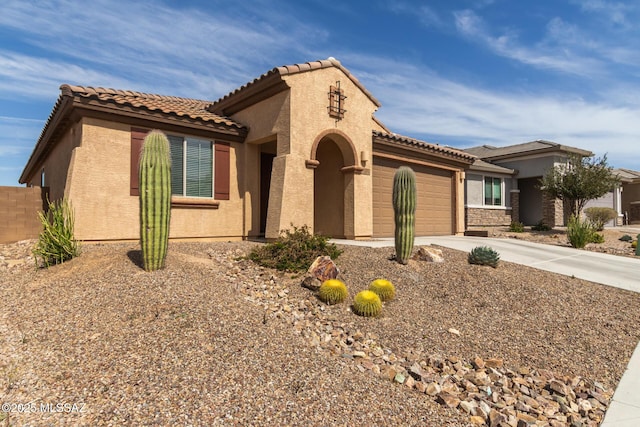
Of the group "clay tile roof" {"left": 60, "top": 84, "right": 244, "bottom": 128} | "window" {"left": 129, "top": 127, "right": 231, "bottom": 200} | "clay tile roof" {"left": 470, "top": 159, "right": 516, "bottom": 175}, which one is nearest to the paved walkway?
"window" {"left": 129, "top": 127, "right": 231, "bottom": 200}

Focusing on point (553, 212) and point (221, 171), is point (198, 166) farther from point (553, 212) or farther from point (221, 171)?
point (553, 212)

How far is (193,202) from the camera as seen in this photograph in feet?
34.3

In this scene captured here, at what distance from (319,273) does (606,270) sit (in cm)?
750

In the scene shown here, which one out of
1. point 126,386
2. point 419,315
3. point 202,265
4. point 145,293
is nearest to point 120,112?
point 202,265

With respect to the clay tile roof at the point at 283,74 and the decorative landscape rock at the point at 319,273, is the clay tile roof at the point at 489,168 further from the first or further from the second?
the decorative landscape rock at the point at 319,273

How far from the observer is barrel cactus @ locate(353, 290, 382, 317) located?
238 inches

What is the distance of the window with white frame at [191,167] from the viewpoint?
10352 millimetres

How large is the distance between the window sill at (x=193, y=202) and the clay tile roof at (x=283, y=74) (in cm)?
353

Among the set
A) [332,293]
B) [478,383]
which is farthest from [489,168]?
[478,383]

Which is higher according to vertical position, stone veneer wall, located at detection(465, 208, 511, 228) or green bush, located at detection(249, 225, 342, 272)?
stone veneer wall, located at detection(465, 208, 511, 228)

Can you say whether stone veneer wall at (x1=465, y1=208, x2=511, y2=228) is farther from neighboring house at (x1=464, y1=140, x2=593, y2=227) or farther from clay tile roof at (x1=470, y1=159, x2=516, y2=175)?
clay tile roof at (x1=470, y1=159, x2=516, y2=175)

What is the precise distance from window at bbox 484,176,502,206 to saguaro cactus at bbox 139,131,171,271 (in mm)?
20496

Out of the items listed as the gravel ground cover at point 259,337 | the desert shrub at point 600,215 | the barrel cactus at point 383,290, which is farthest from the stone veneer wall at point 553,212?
the barrel cactus at point 383,290

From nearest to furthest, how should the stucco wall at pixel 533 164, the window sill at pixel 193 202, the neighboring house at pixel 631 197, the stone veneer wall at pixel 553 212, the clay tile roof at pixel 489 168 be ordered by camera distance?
the window sill at pixel 193 202, the clay tile roof at pixel 489 168, the stucco wall at pixel 533 164, the stone veneer wall at pixel 553 212, the neighboring house at pixel 631 197
